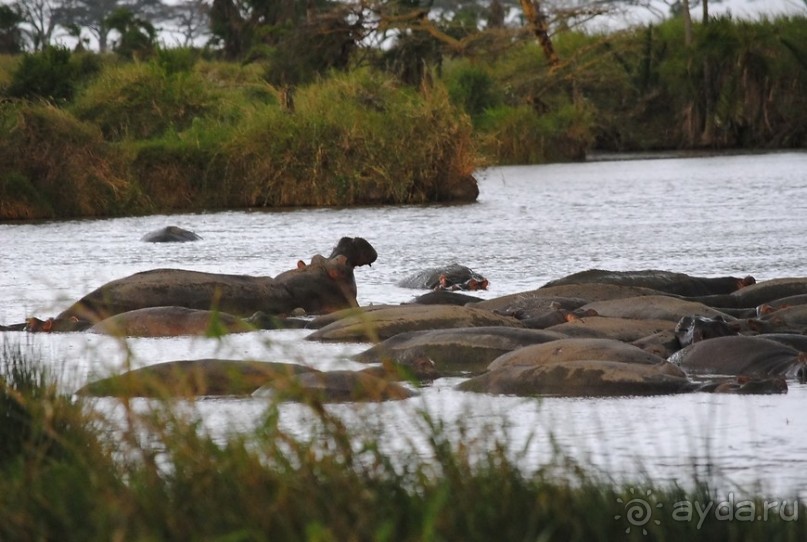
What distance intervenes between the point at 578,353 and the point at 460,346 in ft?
3.51

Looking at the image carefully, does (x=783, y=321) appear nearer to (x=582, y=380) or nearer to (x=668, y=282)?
(x=668, y=282)

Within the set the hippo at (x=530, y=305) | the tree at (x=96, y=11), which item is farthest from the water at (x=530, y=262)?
the tree at (x=96, y=11)

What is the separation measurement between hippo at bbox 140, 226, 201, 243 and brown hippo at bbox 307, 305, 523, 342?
34.6 ft

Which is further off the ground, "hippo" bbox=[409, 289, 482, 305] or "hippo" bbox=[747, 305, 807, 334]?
"hippo" bbox=[409, 289, 482, 305]

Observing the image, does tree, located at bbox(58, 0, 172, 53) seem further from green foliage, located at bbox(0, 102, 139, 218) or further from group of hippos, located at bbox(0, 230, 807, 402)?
group of hippos, located at bbox(0, 230, 807, 402)

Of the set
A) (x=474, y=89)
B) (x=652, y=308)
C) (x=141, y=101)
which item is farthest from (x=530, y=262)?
(x=474, y=89)

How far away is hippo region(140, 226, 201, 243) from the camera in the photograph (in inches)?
821

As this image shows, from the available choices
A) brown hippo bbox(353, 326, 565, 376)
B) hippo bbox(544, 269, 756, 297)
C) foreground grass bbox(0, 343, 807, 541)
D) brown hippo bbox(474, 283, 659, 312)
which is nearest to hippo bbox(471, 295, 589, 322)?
brown hippo bbox(474, 283, 659, 312)

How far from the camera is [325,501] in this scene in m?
4.36

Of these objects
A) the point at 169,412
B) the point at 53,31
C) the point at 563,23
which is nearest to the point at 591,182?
the point at 563,23

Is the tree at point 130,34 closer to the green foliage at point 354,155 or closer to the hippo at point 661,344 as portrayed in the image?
the green foliage at point 354,155

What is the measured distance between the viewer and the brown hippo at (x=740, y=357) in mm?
8719

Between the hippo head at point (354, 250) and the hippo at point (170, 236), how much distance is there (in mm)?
7228

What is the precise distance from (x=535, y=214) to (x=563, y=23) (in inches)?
1019
